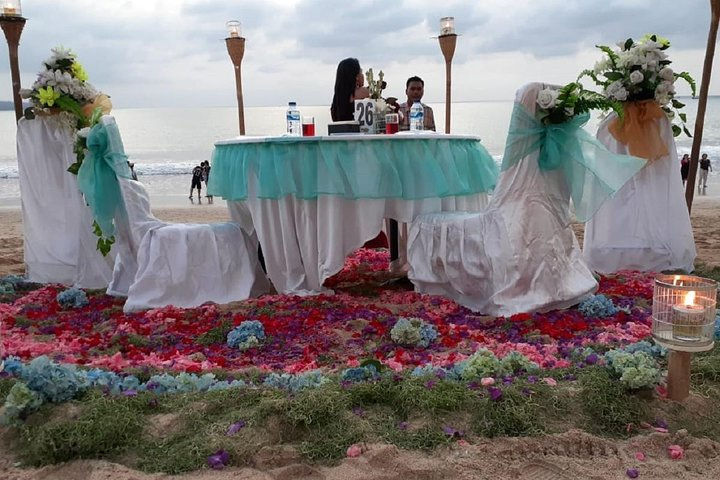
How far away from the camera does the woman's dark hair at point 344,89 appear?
508 centimetres

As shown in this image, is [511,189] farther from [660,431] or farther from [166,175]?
[166,175]

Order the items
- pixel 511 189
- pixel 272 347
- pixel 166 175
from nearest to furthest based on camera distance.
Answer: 1. pixel 272 347
2. pixel 511 189
3. pixel 166 175

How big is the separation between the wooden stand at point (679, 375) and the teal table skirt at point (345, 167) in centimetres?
214

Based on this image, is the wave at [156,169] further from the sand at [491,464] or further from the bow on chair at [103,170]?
the sand at [491,464]

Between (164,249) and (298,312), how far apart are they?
1118 millimetres

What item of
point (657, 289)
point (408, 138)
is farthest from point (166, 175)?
point (657, 289)

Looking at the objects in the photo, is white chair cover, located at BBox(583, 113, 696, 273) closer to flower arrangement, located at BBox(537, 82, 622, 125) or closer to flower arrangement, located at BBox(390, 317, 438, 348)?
flower arrangement, located at BBox(537, 82, 622, 125)

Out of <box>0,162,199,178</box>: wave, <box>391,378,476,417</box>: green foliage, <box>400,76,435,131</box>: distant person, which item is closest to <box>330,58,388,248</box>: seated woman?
<box>400,76,435,131</box>: distant person

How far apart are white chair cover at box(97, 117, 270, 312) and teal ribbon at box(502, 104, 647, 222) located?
197 centimetres

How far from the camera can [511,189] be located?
3701 mm

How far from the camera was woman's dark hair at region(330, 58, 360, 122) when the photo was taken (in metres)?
5.08

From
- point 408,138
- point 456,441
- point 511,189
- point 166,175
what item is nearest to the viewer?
point 456,441

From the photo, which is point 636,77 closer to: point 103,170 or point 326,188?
point 326,188

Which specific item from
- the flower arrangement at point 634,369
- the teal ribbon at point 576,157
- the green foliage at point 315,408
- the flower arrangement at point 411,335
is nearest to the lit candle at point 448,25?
the teal ribbon at point 576,157
